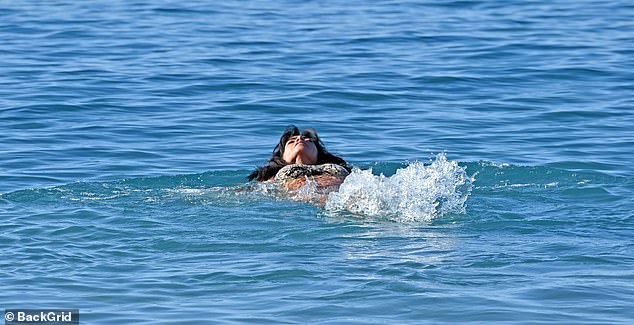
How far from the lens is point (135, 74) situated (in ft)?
67.4

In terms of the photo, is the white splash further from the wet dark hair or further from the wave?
the wet dark hair

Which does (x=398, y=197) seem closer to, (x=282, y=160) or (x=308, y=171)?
(x=308, y=171)

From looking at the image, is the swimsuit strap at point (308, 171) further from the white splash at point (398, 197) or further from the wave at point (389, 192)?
the white splash at point (398, 197)

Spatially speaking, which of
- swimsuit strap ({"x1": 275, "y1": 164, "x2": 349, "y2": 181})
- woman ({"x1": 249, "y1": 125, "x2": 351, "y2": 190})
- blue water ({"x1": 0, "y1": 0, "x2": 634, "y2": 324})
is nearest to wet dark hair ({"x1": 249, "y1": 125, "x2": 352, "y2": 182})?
woman ({"x1": 249, "y1": 125, "x2": 351, "y2": 190})

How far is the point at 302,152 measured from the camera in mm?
13664

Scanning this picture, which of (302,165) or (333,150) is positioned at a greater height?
(302,165)

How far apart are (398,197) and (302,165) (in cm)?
184

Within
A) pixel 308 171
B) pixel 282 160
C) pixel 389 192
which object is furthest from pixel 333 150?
pixel 389 192

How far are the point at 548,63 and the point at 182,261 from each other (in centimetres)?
1217

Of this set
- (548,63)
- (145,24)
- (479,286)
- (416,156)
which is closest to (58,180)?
(416,156)

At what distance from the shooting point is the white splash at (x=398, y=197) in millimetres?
11812

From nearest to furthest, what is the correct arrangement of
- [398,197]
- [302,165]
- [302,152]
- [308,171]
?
1. [398,197]
2. [308,171]
3. [302,165]
4. [302,152]

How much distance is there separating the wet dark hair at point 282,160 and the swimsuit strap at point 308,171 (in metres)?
0.16

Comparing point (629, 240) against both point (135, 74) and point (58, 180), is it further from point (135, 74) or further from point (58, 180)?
point (135, 74)
